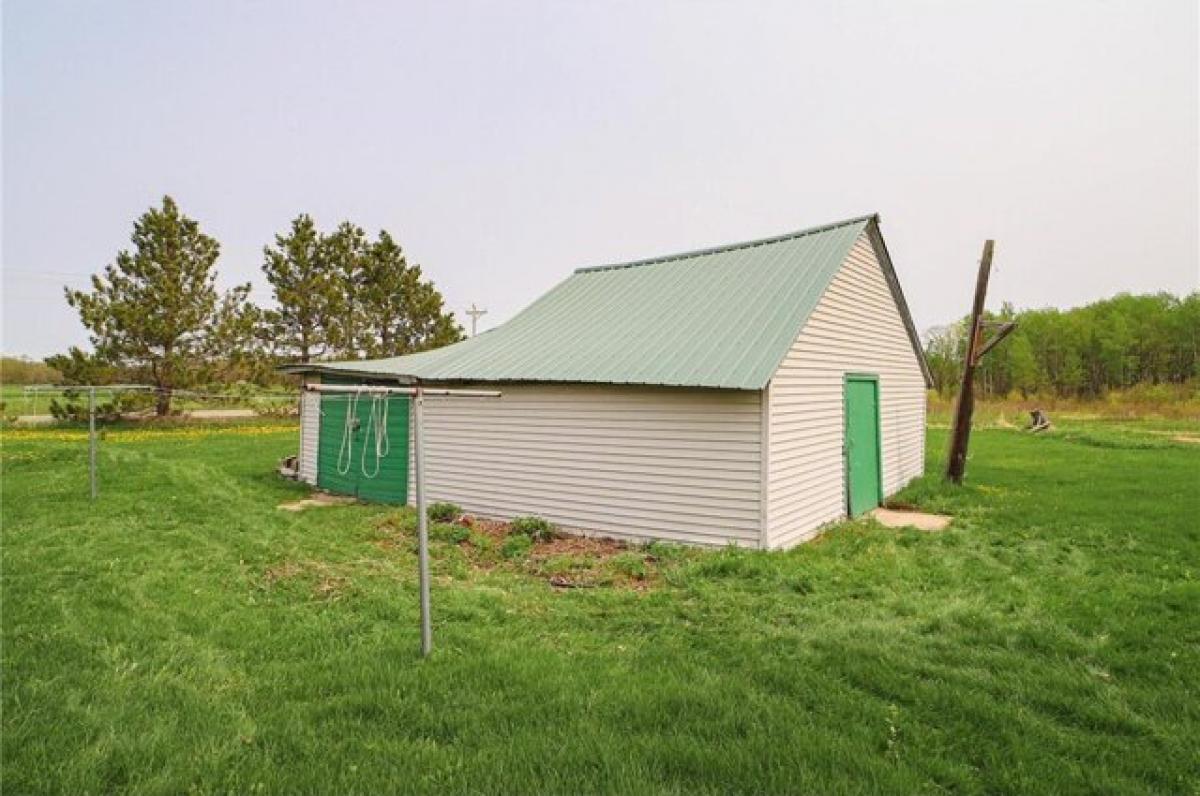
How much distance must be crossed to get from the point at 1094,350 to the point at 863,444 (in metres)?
54.2

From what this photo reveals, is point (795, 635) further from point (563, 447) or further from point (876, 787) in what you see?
point (563, 447)

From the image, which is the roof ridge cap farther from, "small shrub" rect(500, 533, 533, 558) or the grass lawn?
"small shrub" rect(500, 533, 533, 558)

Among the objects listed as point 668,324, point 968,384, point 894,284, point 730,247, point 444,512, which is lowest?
point 444,512

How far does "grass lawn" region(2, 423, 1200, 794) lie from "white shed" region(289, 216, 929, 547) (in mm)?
1027

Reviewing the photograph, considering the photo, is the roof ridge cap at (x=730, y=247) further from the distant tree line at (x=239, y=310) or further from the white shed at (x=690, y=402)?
the distant tree line at (x=239, y=310)

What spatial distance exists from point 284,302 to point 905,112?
28.2 meters

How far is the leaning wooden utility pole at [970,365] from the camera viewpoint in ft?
38.8

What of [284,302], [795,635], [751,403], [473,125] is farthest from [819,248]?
[284,302]

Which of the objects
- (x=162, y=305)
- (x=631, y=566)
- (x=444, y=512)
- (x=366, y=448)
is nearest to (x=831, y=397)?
(x=631, y=566)

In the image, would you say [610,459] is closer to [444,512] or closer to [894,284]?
[444,512]

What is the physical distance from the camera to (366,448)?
10.8 meters

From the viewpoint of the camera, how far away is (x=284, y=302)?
30641 mm

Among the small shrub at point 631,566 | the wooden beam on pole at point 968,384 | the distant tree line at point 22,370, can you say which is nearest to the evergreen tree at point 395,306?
the distant tree line at point 22,370

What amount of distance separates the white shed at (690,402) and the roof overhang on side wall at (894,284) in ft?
0.12
